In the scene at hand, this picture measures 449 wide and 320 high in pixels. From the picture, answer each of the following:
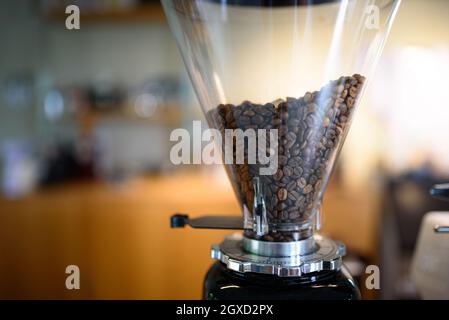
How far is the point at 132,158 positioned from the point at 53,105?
1.73 ft

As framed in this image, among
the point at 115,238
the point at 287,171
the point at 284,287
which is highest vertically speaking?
the point at 287,171

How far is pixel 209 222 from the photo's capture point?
54cm

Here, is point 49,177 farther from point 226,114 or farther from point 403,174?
point 226,114

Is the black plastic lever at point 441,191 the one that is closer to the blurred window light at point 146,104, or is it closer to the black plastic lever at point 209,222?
the black plastic lever at point 209,222

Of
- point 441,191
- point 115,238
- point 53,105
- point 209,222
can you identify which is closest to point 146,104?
point 53,105

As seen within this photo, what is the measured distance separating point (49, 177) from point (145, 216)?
62cm

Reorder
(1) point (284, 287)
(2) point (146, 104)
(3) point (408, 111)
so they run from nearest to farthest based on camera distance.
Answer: (1) point (284, 287)
(3) point (408, 111)
(2) point (146, 104)

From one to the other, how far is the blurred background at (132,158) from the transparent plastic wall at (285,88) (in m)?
1.27

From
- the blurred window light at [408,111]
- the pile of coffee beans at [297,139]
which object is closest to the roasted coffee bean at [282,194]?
the pile of coffee beans at [297,139]

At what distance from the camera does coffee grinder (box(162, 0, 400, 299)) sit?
48 centimetres

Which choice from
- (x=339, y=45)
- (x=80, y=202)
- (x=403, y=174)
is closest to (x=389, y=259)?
(x=403, y=174)

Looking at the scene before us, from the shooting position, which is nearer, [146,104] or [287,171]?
[287,171]

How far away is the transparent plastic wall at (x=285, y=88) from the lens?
0.49m

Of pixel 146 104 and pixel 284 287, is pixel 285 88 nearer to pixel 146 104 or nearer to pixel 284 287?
pixel 284 287
